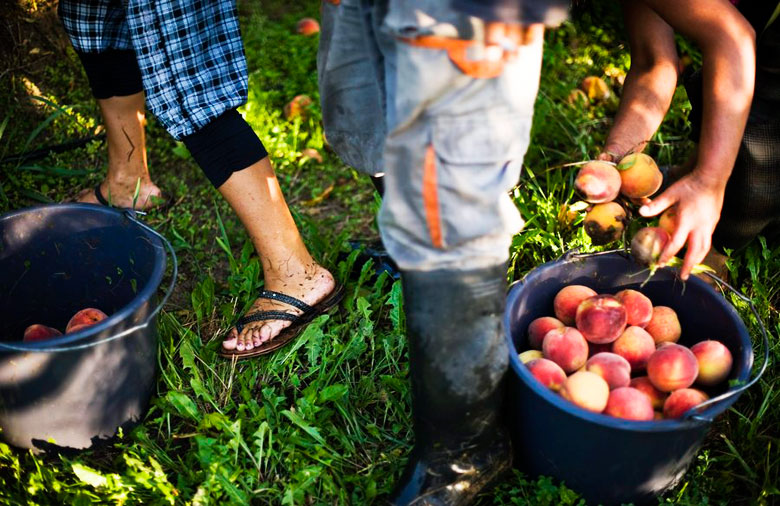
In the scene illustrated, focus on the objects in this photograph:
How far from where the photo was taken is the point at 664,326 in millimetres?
1787

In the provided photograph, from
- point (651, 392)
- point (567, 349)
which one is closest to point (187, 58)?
point (567, 349)

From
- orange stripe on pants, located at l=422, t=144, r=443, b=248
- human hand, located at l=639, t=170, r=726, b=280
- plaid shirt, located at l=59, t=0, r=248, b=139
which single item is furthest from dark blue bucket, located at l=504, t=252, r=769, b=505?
plaid shirt, located at l=59, t=0, r=248, b=139

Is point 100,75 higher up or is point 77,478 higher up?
point 100,75

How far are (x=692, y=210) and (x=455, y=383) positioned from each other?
27.1 inches

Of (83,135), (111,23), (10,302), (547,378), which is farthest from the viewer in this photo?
(83,135)

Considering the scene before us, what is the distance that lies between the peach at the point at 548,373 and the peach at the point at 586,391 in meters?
0.02

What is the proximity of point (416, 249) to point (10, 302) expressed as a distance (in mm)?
1407

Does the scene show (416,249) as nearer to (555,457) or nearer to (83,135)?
(555,457)

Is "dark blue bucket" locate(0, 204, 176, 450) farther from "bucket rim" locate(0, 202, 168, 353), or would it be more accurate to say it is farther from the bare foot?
the bare foot

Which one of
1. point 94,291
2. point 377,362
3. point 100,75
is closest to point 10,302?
point 94,291

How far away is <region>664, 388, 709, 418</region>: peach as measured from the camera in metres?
1.54

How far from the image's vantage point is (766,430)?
6.11 feet

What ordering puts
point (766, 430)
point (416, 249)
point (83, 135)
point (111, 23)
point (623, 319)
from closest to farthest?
point (416, 249) → point (623, 319) → point (766, 430) → point (111, 23) → point (83, 135)

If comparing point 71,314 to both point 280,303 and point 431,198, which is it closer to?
point 280,303
